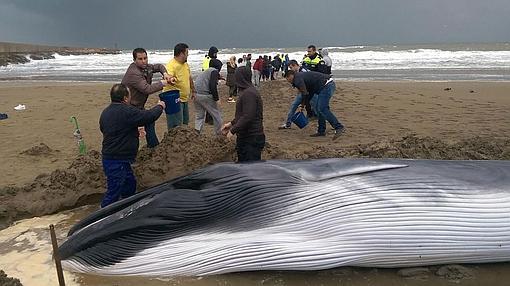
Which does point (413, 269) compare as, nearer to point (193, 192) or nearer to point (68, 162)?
point (193, 192)

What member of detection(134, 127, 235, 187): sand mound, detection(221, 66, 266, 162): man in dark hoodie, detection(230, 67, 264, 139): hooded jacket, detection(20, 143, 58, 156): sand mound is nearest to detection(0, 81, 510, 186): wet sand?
detection(20, 143, 58, 156): sand mound

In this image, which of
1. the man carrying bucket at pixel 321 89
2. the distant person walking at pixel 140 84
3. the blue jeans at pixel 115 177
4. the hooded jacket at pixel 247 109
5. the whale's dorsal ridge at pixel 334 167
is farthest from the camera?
the man carrying bucket at pixel 321 89

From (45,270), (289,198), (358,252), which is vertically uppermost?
(289,198)

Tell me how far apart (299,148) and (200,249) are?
15.9ft

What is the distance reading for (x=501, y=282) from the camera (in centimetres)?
425

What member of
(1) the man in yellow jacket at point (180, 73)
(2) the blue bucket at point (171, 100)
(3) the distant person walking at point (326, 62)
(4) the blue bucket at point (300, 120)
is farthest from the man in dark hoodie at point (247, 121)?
(3) the distant person walking at point (326, 62)

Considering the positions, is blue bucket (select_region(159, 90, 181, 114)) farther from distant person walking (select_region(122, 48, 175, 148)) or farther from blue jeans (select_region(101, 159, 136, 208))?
blue jeans (select_region(101, 159, 136, 208))

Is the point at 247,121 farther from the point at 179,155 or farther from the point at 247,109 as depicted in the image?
the point at 179,155

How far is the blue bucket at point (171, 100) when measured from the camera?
763 centimetres

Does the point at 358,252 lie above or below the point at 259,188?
below

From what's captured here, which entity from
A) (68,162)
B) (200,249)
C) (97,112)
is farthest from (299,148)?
(97,112)

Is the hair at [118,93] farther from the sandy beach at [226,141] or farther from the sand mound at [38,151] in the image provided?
the sand mound at [38,151]

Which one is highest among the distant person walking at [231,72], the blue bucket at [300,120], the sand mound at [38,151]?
the distant person walking at [231,72]

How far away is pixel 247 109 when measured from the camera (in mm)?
6180
